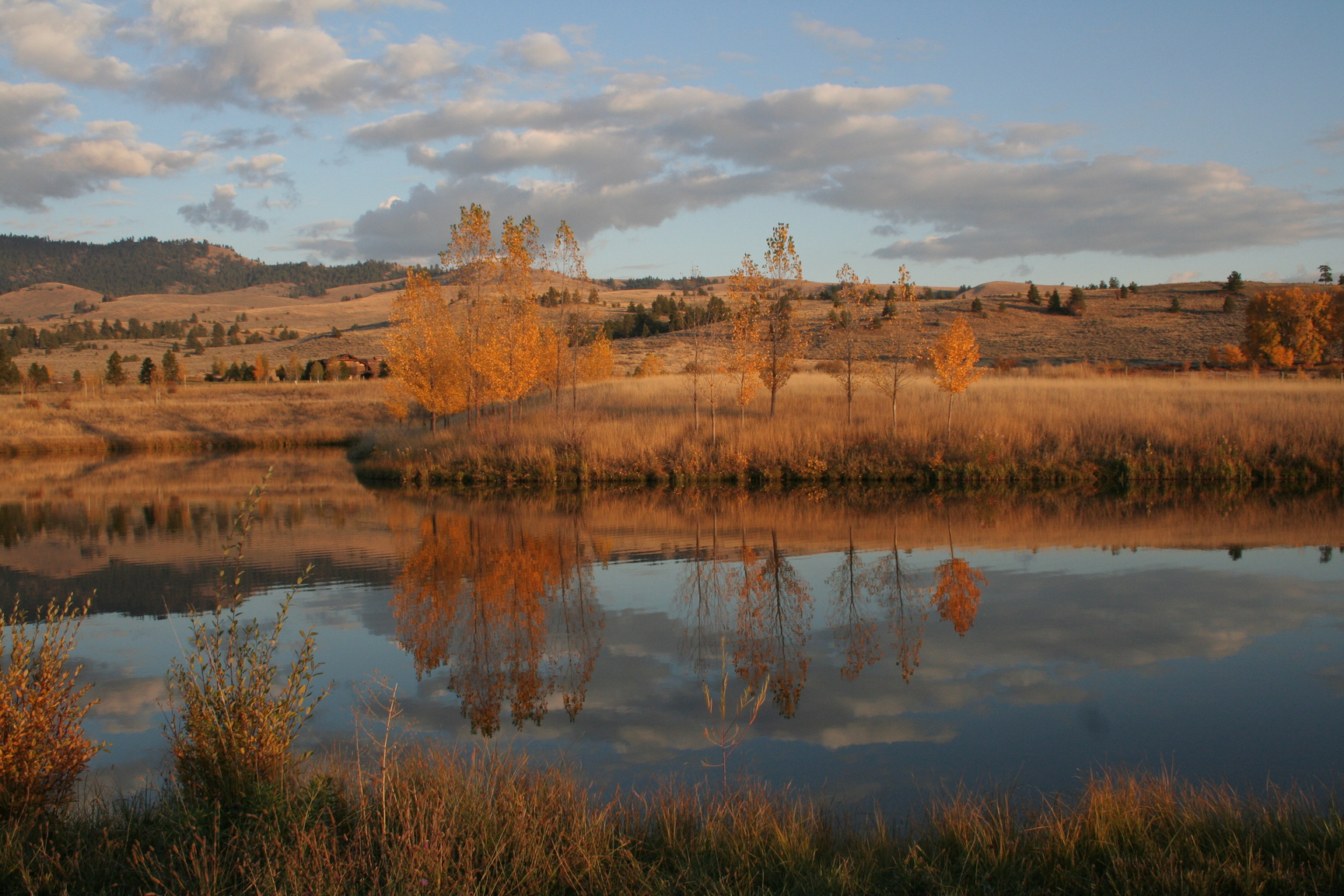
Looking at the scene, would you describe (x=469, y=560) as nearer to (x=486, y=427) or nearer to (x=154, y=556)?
(x=154, y=556)

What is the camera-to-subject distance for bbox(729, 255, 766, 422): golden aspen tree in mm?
26516

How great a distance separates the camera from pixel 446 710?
288 inches

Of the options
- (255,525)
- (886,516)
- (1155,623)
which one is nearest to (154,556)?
(255,525)

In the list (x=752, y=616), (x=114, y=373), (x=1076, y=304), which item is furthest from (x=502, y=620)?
(x=1076, y=304)

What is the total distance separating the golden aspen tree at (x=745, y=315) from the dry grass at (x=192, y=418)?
102 feet

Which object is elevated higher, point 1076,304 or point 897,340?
point 1076,304

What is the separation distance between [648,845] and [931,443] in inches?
875

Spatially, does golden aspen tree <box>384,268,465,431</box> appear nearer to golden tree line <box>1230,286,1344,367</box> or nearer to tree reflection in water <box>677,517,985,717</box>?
tree reflection in water <box>677,517,985,717</box>

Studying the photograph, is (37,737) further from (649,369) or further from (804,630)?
(649,369)

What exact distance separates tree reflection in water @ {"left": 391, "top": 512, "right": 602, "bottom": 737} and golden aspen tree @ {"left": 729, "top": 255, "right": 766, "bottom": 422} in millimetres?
12183

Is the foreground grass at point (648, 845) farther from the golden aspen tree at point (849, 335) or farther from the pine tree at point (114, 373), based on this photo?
the pine tree at point (114, 373)

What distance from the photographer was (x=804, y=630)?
9.61m

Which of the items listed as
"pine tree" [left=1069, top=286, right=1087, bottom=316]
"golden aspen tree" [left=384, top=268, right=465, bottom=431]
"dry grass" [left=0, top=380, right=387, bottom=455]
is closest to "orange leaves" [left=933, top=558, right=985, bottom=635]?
"golden aspen tree" [left=384, top=268, right=465, bottom=431]

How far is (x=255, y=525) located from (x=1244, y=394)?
33275 mm
